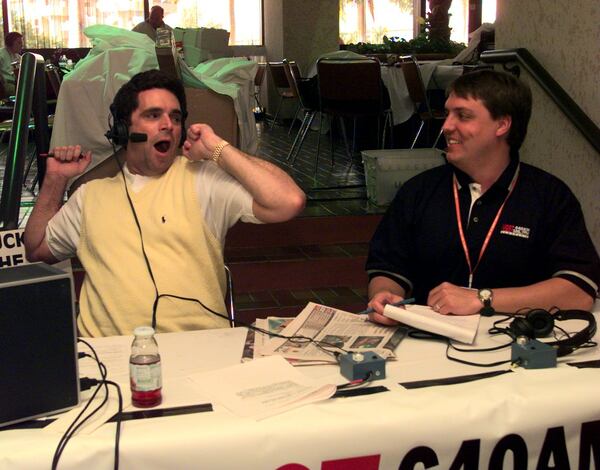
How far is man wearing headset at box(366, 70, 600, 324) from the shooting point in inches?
87.0

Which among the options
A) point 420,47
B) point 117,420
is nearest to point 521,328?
point 117,420

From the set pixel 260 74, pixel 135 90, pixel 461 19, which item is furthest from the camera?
pixel 461 19

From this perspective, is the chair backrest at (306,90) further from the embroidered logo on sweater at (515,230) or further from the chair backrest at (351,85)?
the embroidered logo on sweater at (515,230)

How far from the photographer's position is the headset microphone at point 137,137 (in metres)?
2.23

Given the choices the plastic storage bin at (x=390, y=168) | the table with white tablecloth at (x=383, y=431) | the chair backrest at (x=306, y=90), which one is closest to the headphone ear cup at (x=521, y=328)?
the table with white tablecloth at (x=383, y=431)

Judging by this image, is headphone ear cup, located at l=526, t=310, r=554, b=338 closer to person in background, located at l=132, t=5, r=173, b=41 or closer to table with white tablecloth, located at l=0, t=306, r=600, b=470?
table with white tablecloth, located at l=0, t=306, r=600, b=470

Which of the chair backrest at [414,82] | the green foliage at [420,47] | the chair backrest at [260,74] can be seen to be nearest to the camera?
the chair backrest at [414,82]

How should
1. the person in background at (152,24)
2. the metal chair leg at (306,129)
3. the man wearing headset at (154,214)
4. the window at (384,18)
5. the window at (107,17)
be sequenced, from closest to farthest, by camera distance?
the man wearing headset at (154,214)
the metal chair leg at (306,129)
the person in background at (152,24)
the window at (107,17)
the window at (384,18)

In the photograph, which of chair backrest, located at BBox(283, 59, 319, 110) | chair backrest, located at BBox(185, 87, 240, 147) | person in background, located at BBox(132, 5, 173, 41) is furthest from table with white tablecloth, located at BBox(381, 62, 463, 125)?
person in background, located at BBox(132, 5, 173, 41)

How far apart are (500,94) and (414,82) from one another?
4.26 meters

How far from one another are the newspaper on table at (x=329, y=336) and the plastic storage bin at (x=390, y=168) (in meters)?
3.35

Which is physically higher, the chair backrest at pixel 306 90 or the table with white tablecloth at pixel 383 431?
the chair backrest at pixel 306 90

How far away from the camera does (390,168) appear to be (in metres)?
5.30

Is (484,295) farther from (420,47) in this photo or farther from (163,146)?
(420,47)
